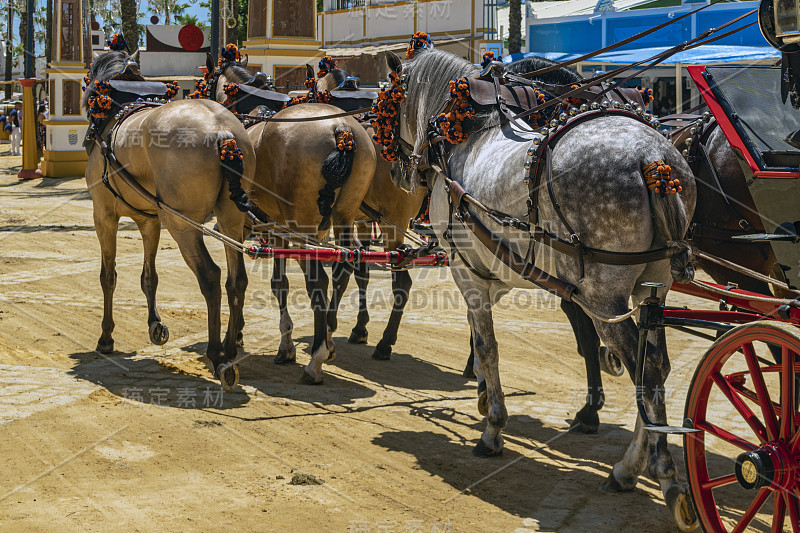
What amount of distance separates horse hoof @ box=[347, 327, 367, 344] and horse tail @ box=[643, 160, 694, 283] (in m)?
4.61

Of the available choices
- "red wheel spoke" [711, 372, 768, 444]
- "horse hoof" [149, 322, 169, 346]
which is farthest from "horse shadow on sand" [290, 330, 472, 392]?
"red wheel spoke" [711, 372, 768, 444]

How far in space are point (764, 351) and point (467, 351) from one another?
2796mm

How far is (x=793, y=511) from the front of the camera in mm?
3400

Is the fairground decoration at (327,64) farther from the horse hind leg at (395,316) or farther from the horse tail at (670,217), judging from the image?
the horse tail at (670,217)

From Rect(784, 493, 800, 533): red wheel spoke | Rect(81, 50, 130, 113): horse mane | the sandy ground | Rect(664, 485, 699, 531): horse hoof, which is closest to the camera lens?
Rect(784, 493, 800, 533): red wheel spoke

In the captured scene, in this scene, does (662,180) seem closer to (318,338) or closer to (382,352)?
(318,338)

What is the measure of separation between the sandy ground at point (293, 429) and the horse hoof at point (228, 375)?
0.09m

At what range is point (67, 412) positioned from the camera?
6.03m

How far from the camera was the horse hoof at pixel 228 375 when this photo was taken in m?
6.71

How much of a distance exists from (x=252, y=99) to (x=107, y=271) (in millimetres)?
2166

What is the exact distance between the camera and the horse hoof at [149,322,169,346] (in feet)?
25.8

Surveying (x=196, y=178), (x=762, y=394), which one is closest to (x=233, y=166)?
(x=196, y=178)

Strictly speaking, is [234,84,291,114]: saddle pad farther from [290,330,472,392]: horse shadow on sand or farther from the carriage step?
the carriage step

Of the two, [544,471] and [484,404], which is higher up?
[484,404]
